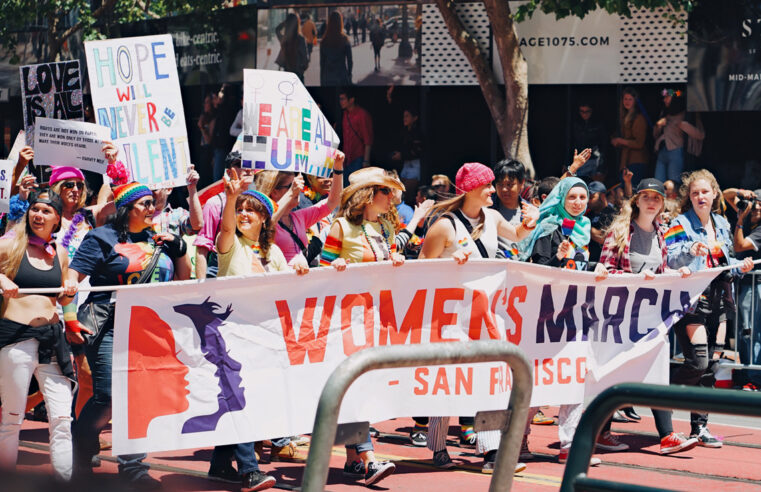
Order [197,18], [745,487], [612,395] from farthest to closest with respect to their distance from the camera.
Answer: [197,18]
[745,487]
[612,395]

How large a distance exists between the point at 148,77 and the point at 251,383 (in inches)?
161

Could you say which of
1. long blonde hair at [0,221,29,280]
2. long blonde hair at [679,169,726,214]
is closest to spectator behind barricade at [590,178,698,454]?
long blonde hair at [679,169,726,214]

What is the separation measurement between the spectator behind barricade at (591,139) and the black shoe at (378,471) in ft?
33.8

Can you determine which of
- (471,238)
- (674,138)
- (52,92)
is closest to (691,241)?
(471,238)

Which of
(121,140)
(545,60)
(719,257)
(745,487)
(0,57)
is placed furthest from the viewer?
(0,57)

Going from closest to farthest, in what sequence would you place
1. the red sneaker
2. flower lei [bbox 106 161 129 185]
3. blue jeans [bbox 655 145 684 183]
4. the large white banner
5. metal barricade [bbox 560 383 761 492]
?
1. metal barricade [bbox 560 383 761 492]
2. the large white banner
3. the red sneaker
4. flower lei [bbox 106 161 129 185]
5. blue jeans [bbox 655 145 684 183]

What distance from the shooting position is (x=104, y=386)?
7113 mm

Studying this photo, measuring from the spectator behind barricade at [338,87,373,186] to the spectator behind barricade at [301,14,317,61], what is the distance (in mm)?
833

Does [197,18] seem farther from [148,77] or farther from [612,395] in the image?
[612,395]

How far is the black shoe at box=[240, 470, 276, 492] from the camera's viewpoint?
23.9 feet

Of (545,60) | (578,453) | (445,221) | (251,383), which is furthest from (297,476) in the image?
(545,60)

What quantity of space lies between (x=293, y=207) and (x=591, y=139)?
968 cm

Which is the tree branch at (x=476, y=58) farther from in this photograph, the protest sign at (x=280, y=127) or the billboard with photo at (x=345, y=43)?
the protest sign at (x=280, y=127)

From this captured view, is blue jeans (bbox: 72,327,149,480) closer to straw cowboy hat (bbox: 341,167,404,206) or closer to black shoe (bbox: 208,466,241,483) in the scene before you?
black shoe (bbox: 208,466,241,483)
